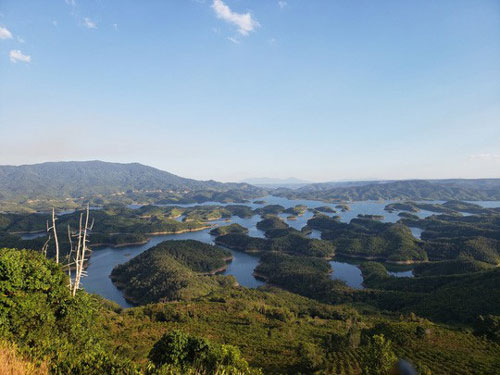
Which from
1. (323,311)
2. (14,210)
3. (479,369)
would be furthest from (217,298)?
(14,210)

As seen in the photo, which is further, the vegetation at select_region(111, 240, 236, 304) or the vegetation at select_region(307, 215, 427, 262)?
the vegetation at select_region(307, 215, 427, 262)

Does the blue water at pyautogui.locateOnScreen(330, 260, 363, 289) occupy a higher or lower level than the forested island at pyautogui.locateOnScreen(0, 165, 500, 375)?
lower

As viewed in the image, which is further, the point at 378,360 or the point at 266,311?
the point at 266,311

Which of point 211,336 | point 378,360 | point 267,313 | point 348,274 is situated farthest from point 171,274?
point 378,360

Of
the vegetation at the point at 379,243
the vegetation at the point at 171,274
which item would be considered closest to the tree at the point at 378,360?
the vegetation at the point at 171,274

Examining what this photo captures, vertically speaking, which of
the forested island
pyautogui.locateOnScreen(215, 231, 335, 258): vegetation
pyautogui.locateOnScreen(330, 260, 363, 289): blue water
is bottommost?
pyautogui.locateOnScreen(330, 260, 363, 289): blue water

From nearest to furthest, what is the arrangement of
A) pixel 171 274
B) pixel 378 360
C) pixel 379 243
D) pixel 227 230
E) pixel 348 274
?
pixel 378 360 → pixel 171 274 → pixel 348 274 → pixel 379 243 → pixel 227 230

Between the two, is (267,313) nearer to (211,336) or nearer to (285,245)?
(211,336)

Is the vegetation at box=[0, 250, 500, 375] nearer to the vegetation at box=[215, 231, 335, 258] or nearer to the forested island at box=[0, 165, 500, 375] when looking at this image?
the forested island at box=[0, 165, 500, 375]

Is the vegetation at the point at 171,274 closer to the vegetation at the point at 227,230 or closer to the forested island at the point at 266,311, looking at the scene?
the forested island at the point at 266,311

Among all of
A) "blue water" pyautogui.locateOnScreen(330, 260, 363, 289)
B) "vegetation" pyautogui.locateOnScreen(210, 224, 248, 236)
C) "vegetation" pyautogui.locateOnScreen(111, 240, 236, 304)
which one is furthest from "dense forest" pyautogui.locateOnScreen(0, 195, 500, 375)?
"vegetation" pyautogui.locateOnScreen(210, 224, 248, 236)

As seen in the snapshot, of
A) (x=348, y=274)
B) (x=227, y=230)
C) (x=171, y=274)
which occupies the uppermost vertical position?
(x=171, y=274)
